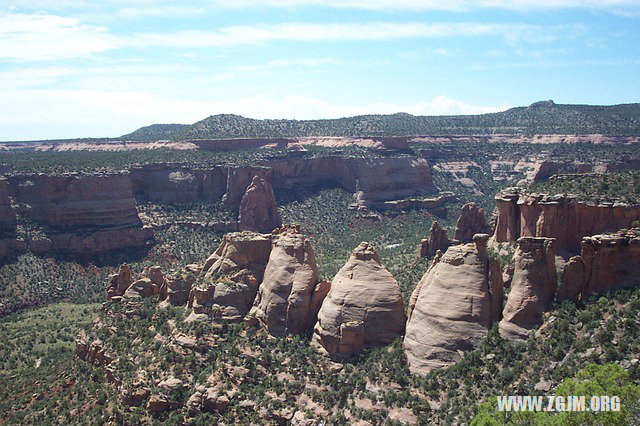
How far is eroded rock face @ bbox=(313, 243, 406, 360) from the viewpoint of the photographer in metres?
49.6

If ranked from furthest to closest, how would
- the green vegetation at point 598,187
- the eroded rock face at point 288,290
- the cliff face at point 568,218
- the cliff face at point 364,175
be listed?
the cliff face at point 364,175 < the eroded rock face at point 288,290 < the green vegetation at point 598,187 < the cliff face at point 568,218

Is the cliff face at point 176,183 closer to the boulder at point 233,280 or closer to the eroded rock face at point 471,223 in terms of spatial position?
the eroded rock face at point 471,223

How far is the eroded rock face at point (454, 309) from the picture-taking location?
45.0m

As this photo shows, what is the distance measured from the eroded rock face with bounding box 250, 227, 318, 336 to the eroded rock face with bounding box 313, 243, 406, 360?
2497mm

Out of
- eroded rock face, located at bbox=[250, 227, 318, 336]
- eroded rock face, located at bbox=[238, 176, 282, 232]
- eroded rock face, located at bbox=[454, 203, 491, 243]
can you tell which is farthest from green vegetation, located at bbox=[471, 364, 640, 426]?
eroded rock face, located at bbox=[238, 176, 282, 232]

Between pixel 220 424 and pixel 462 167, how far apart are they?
130m

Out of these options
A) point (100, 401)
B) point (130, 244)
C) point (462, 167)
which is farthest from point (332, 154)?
point (100, 401)

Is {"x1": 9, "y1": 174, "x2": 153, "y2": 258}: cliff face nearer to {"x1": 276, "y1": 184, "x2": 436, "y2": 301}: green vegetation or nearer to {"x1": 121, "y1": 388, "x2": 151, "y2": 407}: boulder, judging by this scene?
{"x1": 276, "y1": 184, "x2": 436, "y2": 301}: green vegetation

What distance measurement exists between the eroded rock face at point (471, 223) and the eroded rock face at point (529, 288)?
33.6m

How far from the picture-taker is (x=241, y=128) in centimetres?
17775

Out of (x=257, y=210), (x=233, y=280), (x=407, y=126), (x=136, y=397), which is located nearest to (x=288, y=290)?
(x=233, y=280)

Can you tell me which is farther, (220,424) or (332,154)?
(332,154)

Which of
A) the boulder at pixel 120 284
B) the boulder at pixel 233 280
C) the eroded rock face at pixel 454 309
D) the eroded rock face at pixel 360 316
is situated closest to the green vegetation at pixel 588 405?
the eroded rock face at pixel 454 309

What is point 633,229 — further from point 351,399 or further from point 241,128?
point 241,128
